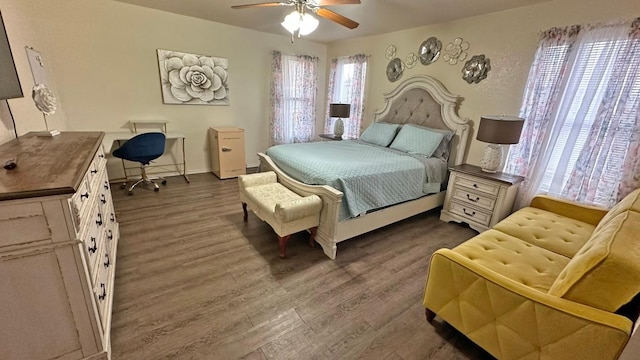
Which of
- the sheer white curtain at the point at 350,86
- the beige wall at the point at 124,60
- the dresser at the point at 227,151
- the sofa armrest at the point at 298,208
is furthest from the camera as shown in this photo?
the sheer white curtain at the point at 350,86

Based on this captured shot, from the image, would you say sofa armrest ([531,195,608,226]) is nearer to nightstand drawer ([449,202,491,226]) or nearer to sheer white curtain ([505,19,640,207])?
sheer white curtain ([505,19,640,207])

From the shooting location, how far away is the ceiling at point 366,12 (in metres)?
2.74

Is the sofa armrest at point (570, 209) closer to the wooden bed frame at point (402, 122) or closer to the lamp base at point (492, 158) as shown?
the lamp base at point (492, 158)

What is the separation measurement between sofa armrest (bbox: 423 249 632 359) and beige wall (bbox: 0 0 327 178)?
338 cm

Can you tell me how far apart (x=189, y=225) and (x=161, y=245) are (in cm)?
40

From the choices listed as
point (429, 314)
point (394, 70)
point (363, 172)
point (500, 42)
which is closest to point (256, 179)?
point (363, 172)

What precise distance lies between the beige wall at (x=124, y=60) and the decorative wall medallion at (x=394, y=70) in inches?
74.0

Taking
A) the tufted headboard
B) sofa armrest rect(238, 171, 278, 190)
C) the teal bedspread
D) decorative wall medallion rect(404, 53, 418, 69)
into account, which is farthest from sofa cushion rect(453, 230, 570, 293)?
decorative wall medallion rect(404, 53, 418, 69)

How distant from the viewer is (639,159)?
2070 millimetres

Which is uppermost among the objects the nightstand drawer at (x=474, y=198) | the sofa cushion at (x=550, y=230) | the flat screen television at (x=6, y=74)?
the flat screen television at (x=6, y=74)

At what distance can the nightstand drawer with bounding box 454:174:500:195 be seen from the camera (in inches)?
105

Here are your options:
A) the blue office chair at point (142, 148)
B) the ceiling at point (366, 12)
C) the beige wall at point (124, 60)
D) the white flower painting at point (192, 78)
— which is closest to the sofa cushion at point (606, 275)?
the ceiling at point (366, 12)

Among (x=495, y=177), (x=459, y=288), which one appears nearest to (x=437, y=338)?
(x=459, y=288)

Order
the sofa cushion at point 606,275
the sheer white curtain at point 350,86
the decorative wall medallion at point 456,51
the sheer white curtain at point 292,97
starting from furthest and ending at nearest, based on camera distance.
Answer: the sheer white curtain at point 292,97
the sheer white curtain at point 350,86
the decorative wall medallion at point 456,51
the sofa cushion at point 606,275
